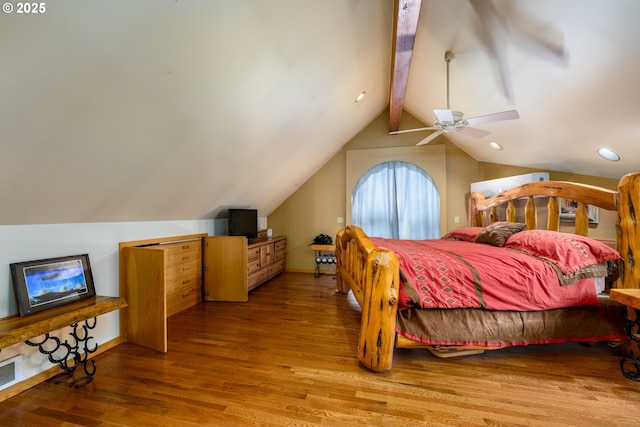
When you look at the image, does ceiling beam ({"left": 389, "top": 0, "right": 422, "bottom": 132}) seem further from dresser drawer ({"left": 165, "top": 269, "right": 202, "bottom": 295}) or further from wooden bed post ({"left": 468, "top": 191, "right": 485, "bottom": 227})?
dresser drawer ({"left": 165, "top": 269, "right": 202, "bottom": 295})

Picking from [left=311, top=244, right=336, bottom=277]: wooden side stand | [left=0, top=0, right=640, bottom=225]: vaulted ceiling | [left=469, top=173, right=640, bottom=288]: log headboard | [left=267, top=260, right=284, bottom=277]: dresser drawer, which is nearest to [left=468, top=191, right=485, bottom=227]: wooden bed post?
[left=469, top=173, right=640, bottom=288]: log headboard

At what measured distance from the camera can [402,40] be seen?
2.26 metres

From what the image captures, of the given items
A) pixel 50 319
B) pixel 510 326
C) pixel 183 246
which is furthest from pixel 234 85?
pixel 510 326

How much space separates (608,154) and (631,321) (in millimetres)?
1686

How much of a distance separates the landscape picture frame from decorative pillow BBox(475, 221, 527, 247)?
407 cm

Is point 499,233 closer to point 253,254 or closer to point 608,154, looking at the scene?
point 608,154

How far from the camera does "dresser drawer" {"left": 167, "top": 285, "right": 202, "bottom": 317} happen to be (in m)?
2.95

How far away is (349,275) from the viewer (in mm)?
3039

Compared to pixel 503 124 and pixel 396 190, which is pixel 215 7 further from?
pixel 396 190

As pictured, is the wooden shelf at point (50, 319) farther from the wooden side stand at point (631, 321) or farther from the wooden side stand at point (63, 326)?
the wooden side stand at point (631, 321)

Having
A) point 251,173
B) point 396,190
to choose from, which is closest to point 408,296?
point 251,173

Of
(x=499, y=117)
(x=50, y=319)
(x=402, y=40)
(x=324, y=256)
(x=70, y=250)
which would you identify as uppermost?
(x=402, y=40)

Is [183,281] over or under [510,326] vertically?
over

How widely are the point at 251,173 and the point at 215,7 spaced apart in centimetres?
204
